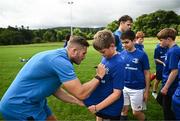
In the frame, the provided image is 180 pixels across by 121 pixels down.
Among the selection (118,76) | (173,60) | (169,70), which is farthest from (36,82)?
(169,70)

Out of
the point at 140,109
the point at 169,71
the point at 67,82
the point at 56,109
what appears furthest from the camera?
the point at 56,109

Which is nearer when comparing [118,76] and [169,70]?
[118,76]

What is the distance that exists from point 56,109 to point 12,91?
5.60m

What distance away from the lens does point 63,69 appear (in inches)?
161

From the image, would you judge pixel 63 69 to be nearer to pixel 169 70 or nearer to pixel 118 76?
pixel 118 76

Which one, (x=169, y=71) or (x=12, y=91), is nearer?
(x=12, y=91)

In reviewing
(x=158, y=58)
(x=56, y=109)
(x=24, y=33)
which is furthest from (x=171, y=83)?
(x=24, y=33)

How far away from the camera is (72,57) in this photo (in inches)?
170

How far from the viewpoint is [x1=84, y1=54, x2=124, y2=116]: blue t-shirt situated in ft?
15.9

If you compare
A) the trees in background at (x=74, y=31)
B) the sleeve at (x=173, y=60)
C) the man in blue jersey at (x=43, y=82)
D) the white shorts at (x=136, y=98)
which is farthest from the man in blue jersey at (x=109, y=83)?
the trees in background at (x=74, y=31)

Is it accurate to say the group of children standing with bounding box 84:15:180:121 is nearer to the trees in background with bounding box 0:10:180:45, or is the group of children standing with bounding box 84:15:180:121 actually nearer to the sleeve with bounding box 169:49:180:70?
the sleeve with bounding box 169:49:180:70

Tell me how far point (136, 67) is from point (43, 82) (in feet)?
11.5

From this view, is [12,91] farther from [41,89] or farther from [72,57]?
[72,57]

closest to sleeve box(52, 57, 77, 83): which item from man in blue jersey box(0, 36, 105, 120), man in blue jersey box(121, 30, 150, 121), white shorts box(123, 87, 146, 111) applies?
man in blue jersey box(0, 36, 105, 120)
